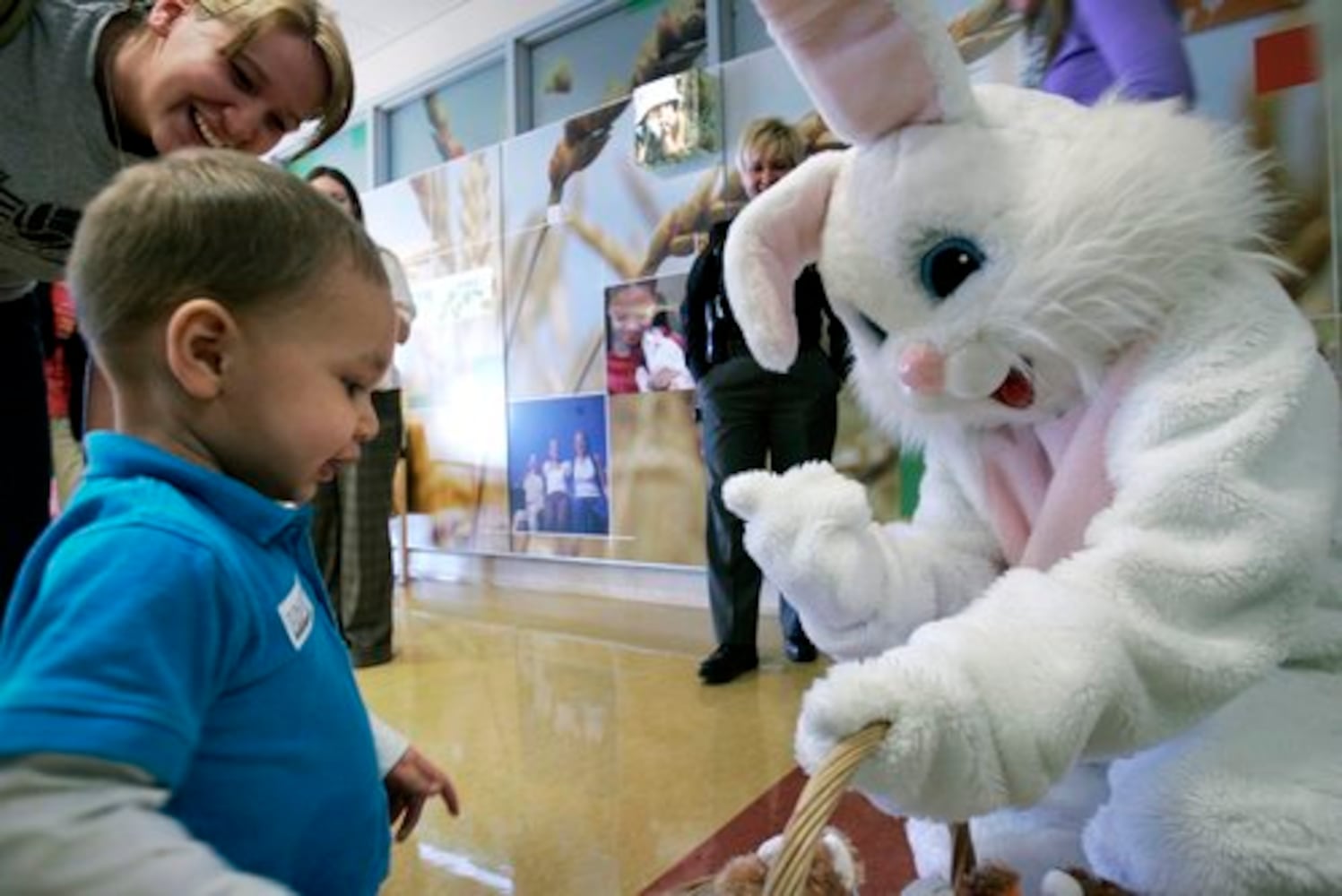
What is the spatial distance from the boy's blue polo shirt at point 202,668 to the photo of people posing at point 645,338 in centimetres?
207

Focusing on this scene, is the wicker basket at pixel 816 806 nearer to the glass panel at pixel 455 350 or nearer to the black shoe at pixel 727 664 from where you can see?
the black shoe at pixel 727 664

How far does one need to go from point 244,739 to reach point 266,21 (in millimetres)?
613

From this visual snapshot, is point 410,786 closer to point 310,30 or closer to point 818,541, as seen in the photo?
point 818,541

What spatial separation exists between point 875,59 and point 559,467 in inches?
94.9

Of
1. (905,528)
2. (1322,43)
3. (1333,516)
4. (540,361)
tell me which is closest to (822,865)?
(905,528)

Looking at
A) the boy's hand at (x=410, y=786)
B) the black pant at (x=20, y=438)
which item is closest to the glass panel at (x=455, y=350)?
the black pant at (x=20, y=438)

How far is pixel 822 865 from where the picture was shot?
0.66 m

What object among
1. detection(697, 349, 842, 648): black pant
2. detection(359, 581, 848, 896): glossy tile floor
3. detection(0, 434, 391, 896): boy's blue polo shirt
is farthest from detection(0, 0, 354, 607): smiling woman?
detection(697, 349, 842, 648): black pant

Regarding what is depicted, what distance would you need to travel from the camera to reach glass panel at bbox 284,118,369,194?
369cm

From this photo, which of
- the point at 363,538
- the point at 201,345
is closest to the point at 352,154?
the point at 363,538

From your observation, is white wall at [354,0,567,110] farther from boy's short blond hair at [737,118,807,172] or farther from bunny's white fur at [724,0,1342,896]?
bunny's white fur at [724,0,1342,896]

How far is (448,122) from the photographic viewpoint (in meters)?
3.37

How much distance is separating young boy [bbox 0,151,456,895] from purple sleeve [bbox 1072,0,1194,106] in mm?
586

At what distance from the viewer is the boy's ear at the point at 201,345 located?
17.5 inches
